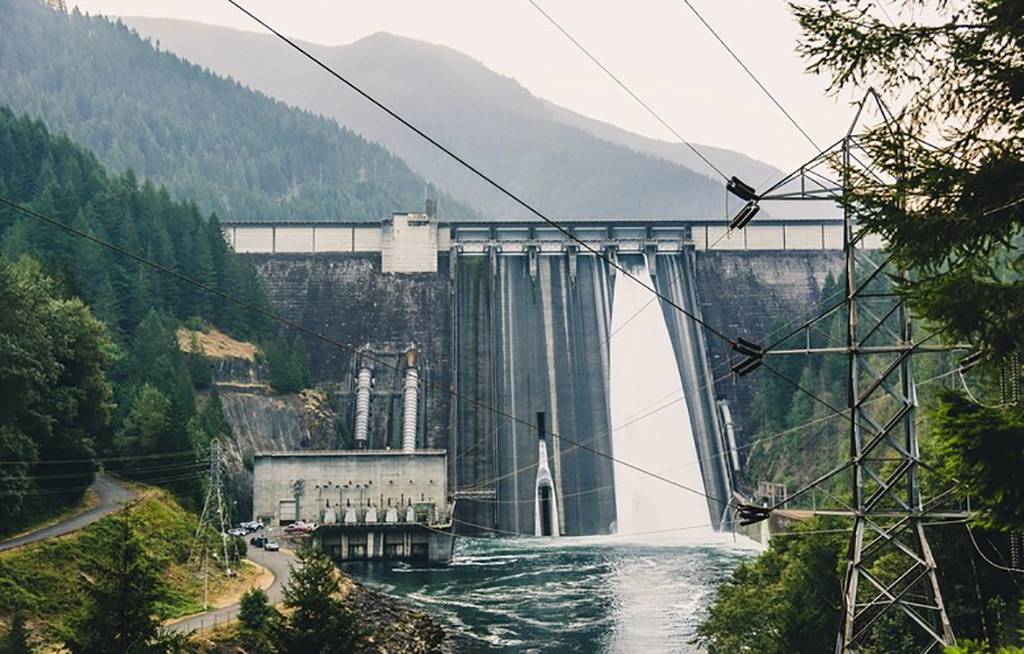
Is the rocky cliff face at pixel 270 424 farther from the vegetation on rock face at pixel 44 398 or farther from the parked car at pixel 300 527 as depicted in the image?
the vegetation on rock face at pixel 44 398

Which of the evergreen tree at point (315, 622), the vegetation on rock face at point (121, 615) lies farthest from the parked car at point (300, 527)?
the vegetation on rock face at point (121, 615)

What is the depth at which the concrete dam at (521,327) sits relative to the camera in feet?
224

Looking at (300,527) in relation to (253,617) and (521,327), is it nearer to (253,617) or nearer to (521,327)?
(521,327)

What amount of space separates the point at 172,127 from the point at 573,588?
147669 mm

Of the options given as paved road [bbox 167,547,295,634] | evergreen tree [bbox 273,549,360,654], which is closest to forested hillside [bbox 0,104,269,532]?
paved road [bbox 167,547,295,634]

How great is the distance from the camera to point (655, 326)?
75688 mm

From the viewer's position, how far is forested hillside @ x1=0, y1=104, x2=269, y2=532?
120ft

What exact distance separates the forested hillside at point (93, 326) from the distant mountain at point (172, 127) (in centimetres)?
7416

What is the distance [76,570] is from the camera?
3177 centimetres

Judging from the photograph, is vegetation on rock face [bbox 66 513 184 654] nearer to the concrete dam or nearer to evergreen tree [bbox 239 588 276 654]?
evergreen tree [bbox 239 588 276 654]

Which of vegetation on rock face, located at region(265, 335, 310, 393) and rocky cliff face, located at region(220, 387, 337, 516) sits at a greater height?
vegetation on rock face, located at region(265, 335, 310, 393)

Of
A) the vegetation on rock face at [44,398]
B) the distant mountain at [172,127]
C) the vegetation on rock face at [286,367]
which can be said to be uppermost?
the distant mountain at [172,127]

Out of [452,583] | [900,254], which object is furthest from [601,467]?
[900,254]

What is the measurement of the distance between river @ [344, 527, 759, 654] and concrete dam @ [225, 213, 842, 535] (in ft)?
15.5
